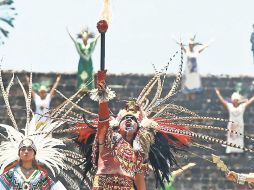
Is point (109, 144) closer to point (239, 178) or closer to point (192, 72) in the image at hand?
point (239, 178)

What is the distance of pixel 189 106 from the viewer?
2381 cm

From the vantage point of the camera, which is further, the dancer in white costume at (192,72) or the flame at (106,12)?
the dancer in white costume at (192,72)

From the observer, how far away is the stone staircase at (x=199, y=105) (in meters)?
23.0

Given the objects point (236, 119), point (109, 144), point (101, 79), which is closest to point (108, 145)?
point (109, 144)

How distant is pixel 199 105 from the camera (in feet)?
78.8

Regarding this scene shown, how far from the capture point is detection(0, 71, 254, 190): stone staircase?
75.4ft

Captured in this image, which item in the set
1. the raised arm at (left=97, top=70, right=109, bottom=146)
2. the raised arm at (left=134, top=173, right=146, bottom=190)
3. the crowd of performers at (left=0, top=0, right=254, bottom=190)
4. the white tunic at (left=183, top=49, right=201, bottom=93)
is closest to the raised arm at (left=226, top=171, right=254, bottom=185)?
the crowd of performers at (left=0, top=0, right=254, bottom=190)

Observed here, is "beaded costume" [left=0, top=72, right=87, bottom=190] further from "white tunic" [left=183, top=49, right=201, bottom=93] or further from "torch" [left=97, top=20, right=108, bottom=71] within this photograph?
"white tunic" [left=183, top=49, right=201, bottom=93]

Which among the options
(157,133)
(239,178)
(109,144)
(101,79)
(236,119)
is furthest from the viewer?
(236,119)

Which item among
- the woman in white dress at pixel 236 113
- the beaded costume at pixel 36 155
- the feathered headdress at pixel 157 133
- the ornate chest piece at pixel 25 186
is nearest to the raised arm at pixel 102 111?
the feathered headdress at pixel 157 133

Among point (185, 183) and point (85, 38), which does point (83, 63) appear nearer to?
point (85, 38)

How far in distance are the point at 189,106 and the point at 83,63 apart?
2130mm

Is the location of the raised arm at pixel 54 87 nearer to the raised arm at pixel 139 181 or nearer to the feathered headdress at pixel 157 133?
the feathered headdress at pixel 157 133

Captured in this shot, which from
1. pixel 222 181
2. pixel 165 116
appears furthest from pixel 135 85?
pixel 165 116
